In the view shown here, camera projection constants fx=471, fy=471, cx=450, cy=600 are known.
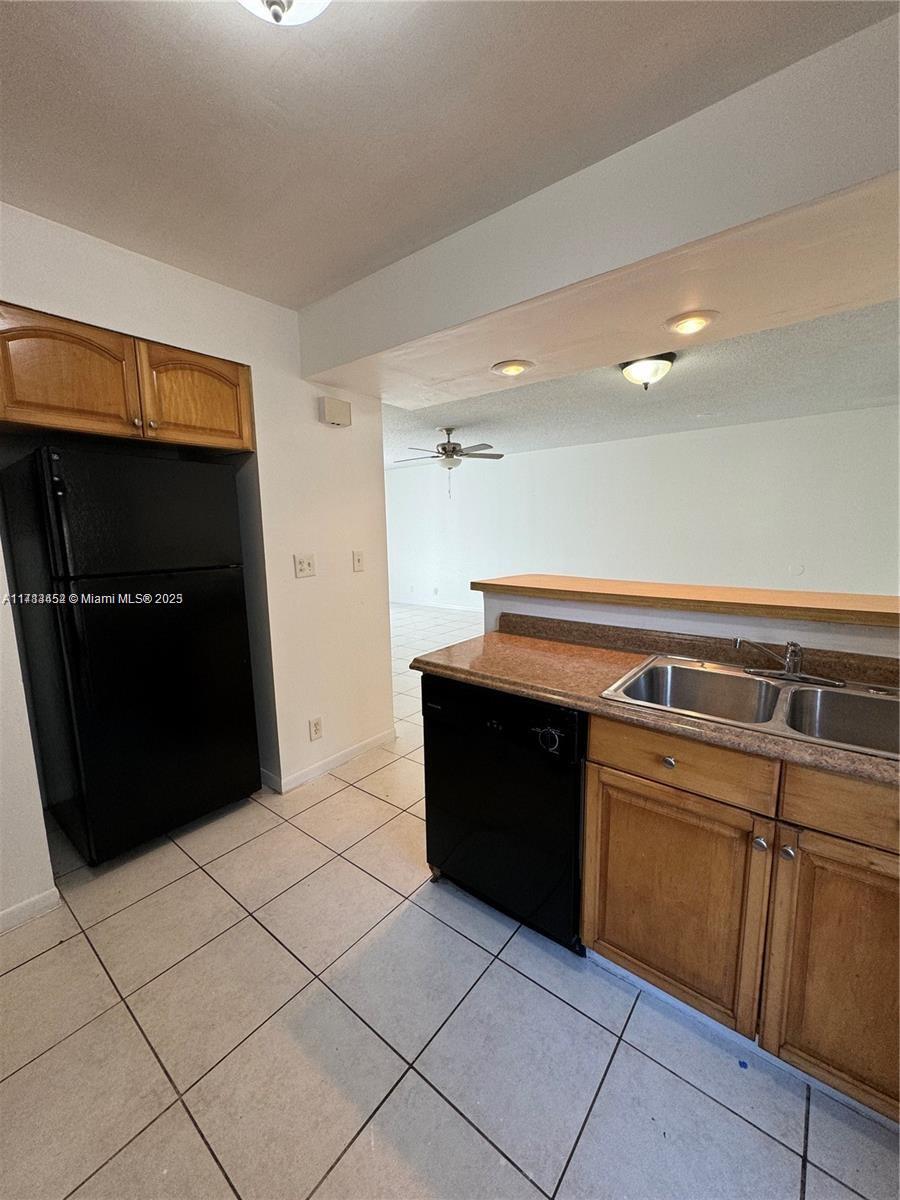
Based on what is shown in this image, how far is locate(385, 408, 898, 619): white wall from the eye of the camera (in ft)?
14.7

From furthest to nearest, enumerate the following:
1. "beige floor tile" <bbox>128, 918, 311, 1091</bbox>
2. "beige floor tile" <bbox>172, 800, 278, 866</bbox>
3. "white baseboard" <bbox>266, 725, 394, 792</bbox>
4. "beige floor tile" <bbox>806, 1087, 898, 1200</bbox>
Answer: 1. "white baseboard" <bbox>266, 725, 394, 792</bbox>
2. "beige floor tile" <bbox>172, 800, 278, 866</bbox>
3. "beige floor tile" <bbox>128, 918, 311, 1091</bbox>
4. "beige floor tile" <bbox>806, 1087, 898, 1200</bbox>

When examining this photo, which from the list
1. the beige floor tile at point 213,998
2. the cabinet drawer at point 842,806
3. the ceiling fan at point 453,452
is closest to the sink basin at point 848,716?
the cabinet drawer at point 842,806

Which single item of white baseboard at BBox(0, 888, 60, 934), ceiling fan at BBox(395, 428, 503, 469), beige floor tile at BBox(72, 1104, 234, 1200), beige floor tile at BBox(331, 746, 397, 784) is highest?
ceiling fan at BBox(395, 428, 503, 469)

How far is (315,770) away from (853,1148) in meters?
2.27

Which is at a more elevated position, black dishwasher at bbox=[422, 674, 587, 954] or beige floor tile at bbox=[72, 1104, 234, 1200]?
black dishwasher at bbox=[422, 674, 587, 954]

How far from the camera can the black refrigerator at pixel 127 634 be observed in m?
1.71

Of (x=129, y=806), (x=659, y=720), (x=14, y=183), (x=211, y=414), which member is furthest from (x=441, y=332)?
(x=129, y=806)

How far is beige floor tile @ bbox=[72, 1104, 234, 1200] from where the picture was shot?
973mm

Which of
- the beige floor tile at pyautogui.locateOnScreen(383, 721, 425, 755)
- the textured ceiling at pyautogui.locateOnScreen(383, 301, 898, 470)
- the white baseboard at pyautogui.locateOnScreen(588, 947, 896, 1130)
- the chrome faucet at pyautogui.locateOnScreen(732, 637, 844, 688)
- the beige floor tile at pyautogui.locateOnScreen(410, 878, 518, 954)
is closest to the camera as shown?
the white baseboard at pyautogui.locateOnScreen(588, 947, 896, 1130)

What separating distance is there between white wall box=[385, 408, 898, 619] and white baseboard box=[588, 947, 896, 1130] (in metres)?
4.73

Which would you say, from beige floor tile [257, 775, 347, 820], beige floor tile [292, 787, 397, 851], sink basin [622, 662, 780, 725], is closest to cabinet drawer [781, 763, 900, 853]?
sink basin [622, 662, 780, 725]

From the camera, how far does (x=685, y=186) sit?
4.05ft

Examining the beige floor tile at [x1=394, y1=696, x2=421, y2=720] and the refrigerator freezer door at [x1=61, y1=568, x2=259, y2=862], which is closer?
the refrigerator freezer door at [x1=61, y1=568, x2=259, y2=862]

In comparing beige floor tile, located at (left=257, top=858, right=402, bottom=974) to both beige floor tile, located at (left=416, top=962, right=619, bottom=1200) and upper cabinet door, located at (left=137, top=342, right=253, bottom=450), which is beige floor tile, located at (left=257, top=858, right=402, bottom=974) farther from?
upper cabinet door, located at (left=137, top=342, right=253, bottom=450)
